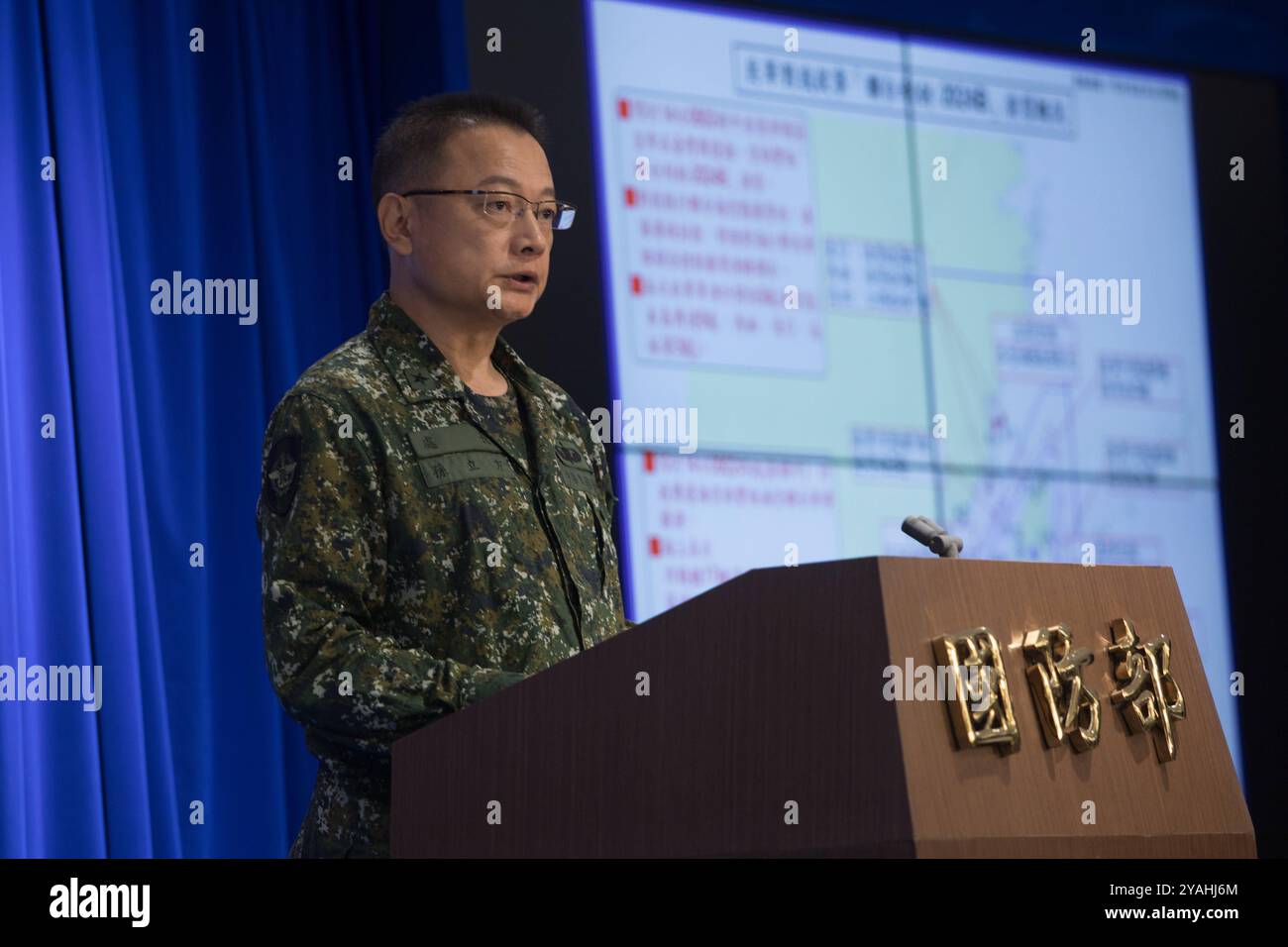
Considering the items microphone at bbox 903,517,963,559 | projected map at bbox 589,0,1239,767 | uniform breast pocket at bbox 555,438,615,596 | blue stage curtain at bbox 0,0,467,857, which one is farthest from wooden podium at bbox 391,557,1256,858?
projected map at bbox 589,0,1239,767

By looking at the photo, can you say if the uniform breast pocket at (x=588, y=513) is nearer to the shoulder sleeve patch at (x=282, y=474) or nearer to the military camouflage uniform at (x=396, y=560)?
the military camouflage uniform at (x=396, y=560)

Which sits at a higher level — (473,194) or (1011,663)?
(473,194)

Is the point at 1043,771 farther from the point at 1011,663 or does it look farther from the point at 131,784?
the point at 131,784

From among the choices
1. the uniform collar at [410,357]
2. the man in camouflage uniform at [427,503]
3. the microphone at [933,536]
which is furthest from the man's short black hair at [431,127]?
the microphone at [933,536]

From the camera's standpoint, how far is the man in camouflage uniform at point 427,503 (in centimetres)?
178

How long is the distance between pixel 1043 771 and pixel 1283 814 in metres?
2.89

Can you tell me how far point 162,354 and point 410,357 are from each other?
4.43ft

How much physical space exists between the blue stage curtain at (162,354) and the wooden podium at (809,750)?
1.52 metres

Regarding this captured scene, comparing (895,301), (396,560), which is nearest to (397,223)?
(396,560)

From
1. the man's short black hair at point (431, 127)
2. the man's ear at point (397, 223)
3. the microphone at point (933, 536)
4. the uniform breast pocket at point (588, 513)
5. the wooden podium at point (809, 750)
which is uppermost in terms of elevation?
the man's short black hair at point (431, 127)

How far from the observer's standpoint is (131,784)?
3035mm

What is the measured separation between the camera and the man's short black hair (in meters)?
2.14

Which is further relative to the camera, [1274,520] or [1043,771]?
[1274,520]

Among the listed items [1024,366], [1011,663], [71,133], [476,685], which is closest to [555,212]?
[476,685]
